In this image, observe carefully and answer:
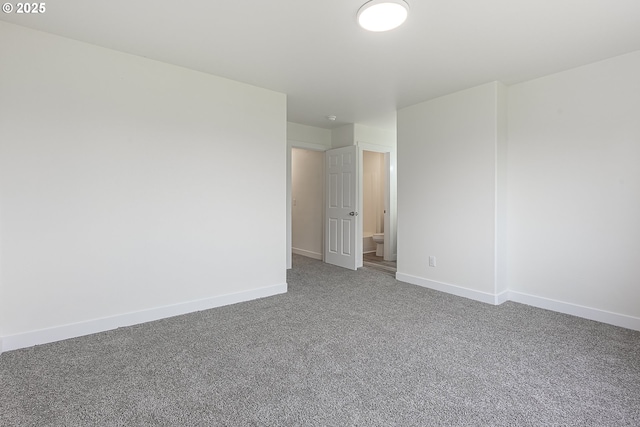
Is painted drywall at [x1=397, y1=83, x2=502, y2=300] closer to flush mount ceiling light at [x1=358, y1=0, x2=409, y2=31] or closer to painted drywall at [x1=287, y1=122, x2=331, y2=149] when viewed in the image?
painted drywall at [x1=287, y1=122, x2=331, y2=149]

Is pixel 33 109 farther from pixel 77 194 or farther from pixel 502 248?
pixel 502 248

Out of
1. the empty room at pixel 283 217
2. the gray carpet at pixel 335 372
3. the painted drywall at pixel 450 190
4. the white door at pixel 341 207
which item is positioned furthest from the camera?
the white door at pixel 341 207

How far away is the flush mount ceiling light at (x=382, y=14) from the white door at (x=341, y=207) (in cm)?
285

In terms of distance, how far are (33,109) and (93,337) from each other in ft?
5.87

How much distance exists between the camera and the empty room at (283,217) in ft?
6.12

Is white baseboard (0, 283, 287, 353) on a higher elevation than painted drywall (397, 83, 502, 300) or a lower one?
lower

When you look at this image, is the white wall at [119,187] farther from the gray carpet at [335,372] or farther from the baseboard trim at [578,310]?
the baseboard trim at [578,310]

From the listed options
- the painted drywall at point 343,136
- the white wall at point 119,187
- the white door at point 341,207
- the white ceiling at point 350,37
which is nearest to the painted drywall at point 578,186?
the white ceiling at point 350,37

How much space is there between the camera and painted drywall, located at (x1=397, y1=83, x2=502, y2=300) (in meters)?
3.37

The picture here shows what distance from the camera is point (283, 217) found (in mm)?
3783

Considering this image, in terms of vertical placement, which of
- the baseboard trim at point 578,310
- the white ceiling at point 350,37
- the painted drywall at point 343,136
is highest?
the white ceiling at point 350,37

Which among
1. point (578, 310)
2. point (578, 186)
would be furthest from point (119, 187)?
point (578, 310)

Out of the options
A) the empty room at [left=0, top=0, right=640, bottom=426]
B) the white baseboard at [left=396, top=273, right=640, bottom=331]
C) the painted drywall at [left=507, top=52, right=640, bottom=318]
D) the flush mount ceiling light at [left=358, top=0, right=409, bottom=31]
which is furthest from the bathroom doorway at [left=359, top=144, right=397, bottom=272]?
the flush mount ceiling light at [left=358, top=0, right=409, bottom=31]

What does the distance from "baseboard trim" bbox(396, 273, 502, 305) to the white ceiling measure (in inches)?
88.5
